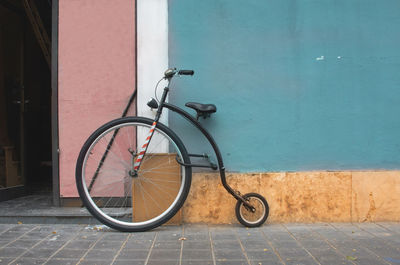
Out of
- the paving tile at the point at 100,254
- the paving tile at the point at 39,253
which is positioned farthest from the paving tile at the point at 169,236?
the paving tile at the point at 39,253

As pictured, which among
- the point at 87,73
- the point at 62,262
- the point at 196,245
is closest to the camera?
the point at 62,262

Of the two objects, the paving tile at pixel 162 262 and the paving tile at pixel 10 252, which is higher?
the paving tile at pixel 10 252

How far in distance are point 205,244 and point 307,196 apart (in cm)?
135

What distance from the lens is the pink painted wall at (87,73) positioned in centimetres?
396

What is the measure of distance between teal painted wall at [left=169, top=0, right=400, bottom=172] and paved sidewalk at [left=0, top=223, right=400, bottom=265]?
0.74 m

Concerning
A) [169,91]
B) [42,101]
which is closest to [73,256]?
[169,91]

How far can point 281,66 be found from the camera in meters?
3.72

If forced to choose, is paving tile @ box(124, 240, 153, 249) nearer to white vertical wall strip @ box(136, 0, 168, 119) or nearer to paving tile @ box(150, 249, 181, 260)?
paving tile @ box(150, 249, 181, 260)

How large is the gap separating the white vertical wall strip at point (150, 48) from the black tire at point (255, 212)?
1.24 m

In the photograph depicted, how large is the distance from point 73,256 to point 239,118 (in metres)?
2.14

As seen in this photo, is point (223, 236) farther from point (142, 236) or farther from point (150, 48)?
point (150, 48)

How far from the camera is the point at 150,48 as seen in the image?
3.72 meters

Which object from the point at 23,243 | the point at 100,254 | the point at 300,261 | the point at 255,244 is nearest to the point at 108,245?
the point at 100,254

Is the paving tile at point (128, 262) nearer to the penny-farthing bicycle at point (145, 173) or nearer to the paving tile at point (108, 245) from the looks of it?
the paving tile at point (108, 245)
